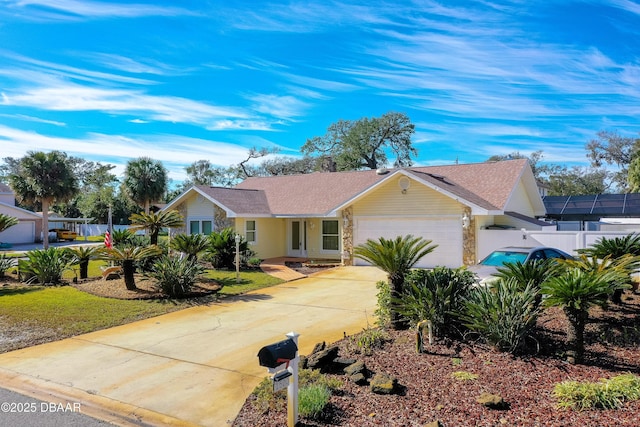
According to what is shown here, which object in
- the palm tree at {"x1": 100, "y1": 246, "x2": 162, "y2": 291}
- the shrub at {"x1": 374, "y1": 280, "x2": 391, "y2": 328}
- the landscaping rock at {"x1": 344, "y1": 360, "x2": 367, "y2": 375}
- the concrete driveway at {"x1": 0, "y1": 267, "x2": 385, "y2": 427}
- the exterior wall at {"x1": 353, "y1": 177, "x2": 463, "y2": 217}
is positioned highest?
the exterior wall at {"x1": 353, "y1": 177, "x2": 463, "y2": 217}

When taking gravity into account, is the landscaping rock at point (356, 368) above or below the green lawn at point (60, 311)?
above

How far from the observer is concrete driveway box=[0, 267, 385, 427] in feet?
18.5

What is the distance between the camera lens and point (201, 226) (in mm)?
23406

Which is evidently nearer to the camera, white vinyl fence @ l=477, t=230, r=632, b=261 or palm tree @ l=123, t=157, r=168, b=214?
white vinyl fence @ l=477, t=230, r=632, b=261

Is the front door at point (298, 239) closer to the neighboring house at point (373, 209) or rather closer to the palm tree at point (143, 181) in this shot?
the neighboring house at point (373, 209)

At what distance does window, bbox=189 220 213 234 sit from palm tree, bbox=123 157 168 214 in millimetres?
16586

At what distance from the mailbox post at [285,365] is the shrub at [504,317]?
136 inches

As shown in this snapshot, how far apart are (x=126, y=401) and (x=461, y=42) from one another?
1432 cm

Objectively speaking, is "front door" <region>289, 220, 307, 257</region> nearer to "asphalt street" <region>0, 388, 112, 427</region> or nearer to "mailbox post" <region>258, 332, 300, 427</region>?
"asphalt street" <region>0, 388, 112, 427</region>

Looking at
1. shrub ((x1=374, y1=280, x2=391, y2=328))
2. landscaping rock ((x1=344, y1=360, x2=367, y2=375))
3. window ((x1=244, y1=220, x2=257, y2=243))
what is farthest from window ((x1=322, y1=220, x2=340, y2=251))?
landscaping rock ((x1=344, y1=360, x2=367, y2=375))

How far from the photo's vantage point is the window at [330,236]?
23.1 metres

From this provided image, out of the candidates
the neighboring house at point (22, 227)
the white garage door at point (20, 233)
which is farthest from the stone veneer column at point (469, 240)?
the white garage door at point (20, 233)

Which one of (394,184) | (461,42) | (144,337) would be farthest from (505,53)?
(144,337)

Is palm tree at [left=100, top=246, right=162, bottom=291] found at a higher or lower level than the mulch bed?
higher
